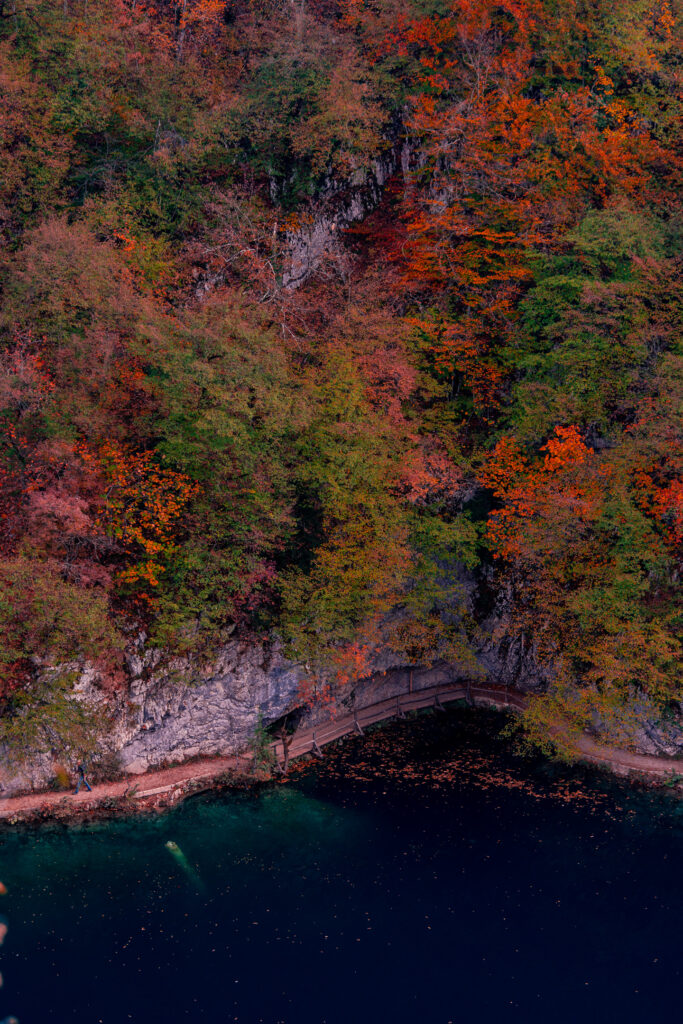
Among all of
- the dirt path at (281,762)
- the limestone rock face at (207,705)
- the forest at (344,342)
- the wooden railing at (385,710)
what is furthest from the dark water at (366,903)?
the forest at (344,342)

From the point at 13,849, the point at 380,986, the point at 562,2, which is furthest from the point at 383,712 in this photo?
the point at 562,2

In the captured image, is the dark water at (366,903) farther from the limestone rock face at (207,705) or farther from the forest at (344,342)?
the forest at (344,342)

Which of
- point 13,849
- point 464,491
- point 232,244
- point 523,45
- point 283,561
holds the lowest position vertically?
point 13,849

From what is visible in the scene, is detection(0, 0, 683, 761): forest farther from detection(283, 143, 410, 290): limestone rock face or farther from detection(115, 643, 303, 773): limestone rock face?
detection(115, 643, 303, 773): limestone rock face

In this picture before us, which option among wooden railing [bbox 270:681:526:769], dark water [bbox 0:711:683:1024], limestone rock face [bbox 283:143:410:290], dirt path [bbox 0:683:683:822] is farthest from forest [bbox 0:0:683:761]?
dark water [bbox 0:711:683:1024]

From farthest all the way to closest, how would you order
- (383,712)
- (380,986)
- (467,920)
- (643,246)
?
(383,712)
(643,246)
(467,920)
(380,986)

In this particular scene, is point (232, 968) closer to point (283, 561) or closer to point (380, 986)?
point (380, 986)
